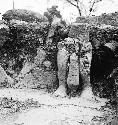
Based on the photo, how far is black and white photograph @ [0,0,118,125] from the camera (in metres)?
5.44

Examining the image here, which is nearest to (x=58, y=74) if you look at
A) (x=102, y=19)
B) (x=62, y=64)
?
(x=62, y=64)

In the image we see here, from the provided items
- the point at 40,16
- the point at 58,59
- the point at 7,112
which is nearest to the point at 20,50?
the point at 58,59

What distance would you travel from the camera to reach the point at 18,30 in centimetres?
908

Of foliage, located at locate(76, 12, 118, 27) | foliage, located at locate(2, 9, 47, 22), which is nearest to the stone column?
foliage, located at locate(76, 12, 118, 27)

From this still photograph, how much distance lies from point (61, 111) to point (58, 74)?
5.79 feet

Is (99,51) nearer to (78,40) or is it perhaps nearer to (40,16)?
(78,40)

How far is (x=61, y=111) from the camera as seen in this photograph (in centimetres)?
557

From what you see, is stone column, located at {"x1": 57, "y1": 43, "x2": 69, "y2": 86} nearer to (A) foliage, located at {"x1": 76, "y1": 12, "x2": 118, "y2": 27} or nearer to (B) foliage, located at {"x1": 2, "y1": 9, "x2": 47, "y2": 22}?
(A) foliage, located at {"x1": 76, "y1": 12, "x2": 118, "y2": 27}

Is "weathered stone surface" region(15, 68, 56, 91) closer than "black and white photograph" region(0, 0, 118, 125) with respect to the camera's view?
No

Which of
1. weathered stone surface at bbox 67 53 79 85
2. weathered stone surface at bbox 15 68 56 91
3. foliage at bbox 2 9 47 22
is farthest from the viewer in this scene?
foliage at bbox 2 9 47 22

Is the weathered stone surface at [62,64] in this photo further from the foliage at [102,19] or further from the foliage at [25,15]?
the foliage at [25,15]

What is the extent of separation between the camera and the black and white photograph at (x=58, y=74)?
5438 mm

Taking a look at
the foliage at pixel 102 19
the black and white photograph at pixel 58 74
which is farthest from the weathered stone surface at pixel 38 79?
the foliage at pixel 102 19

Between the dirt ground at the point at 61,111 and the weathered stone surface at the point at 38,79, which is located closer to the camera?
the dirt ground at the point at 61,111
